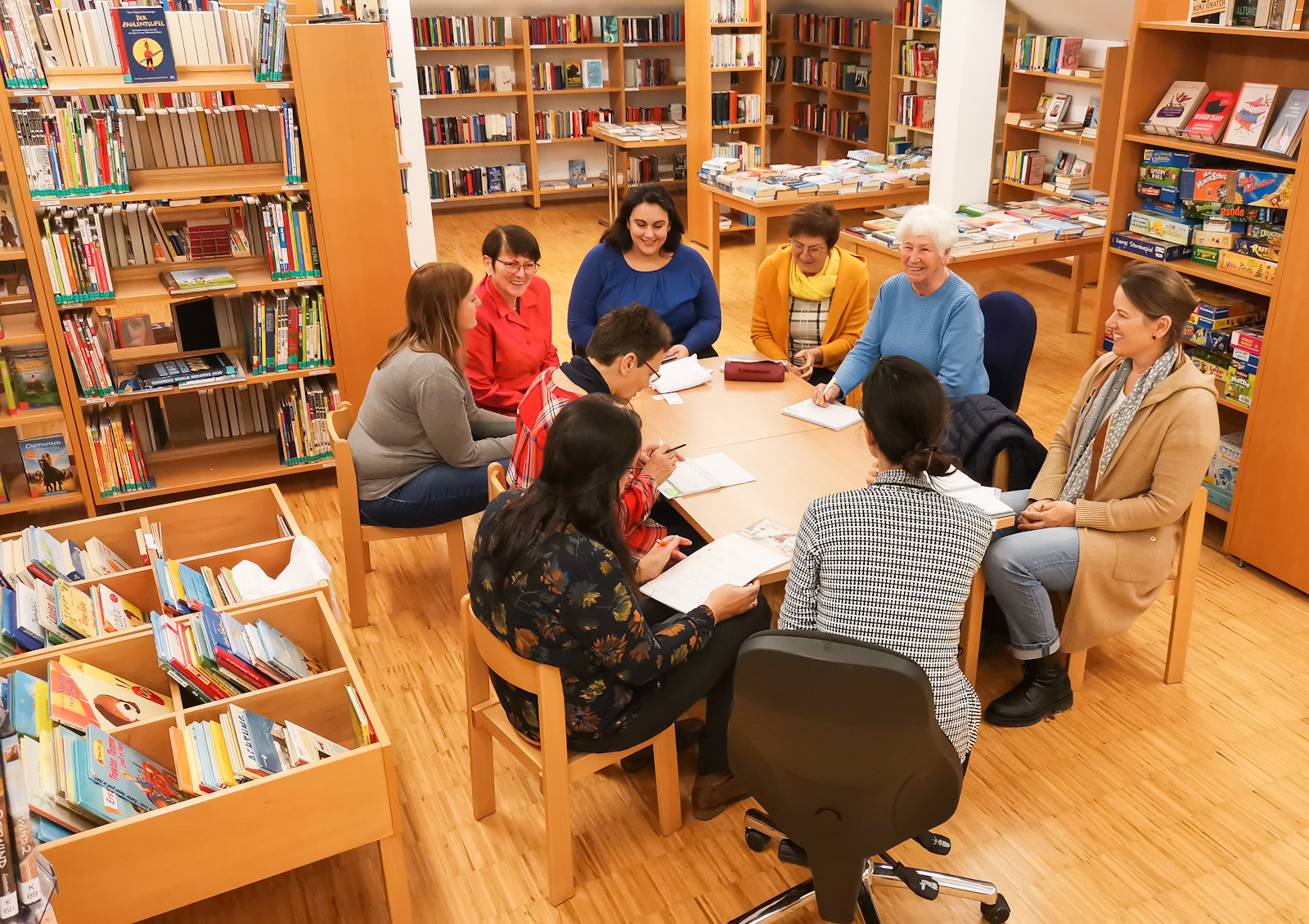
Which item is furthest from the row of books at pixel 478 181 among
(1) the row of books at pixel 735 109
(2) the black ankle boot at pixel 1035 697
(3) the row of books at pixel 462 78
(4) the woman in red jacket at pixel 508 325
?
(2) the black ankle boot at pixel 1035 697

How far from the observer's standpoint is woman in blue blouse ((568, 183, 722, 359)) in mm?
4066

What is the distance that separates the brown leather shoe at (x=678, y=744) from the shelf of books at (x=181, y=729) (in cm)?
78

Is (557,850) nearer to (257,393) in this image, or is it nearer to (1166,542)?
(1166,542)

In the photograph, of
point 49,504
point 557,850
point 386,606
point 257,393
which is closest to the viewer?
point 557,850

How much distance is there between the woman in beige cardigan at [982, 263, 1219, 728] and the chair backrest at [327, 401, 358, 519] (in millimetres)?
1983

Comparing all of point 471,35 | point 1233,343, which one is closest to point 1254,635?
point 1233,343

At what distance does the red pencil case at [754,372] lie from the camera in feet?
12.4

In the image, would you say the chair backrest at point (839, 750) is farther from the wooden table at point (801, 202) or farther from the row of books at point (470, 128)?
the row of books at point (470, 128)

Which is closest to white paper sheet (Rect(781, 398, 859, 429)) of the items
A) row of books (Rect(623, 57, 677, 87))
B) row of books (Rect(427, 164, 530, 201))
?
row of books (Rect(427, 164, 530, 201))

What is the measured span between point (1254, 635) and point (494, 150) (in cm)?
846

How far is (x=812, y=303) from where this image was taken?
4.14m

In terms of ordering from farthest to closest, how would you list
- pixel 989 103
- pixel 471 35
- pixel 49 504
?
pixel 471 35 → pixel 989 103 → pixel 49 504

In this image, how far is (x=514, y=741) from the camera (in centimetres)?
243

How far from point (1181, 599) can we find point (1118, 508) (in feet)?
1.59
